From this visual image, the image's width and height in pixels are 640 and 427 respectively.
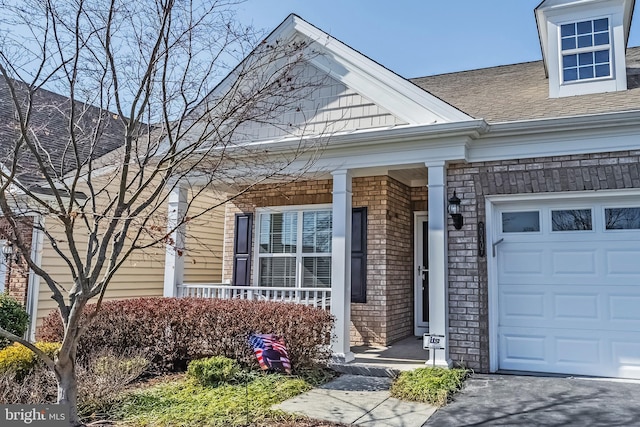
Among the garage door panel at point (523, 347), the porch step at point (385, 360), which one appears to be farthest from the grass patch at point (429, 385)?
the garage door panel at point (523, 347)

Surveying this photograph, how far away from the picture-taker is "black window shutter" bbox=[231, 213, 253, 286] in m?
9.58

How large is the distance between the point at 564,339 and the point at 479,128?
114 inches

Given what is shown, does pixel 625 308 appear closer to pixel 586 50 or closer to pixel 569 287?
pixel 569 287

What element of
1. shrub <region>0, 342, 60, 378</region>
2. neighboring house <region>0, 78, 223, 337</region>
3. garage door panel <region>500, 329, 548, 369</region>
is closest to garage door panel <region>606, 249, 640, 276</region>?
garage door panel <region>500, 329, 548, 369</region>

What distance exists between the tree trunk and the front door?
6.45 m

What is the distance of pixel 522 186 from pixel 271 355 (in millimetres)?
3929

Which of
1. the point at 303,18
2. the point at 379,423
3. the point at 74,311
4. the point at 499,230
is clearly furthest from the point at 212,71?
the point at 499,230

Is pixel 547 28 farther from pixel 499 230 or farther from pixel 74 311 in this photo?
pixel 74 311

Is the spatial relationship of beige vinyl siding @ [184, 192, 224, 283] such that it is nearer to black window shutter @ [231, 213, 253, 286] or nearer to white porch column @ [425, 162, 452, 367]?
black window shutter @ [231, 213, 253, 286]

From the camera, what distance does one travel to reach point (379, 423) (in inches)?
181

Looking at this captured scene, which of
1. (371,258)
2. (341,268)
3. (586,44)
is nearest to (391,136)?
(341,268)

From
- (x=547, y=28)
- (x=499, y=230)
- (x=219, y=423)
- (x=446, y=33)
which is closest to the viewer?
(x=219, y=423)

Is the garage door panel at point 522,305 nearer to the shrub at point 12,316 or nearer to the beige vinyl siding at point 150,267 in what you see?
the beige vinyl siding at point 150,267

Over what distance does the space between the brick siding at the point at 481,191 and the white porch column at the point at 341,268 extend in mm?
1418
